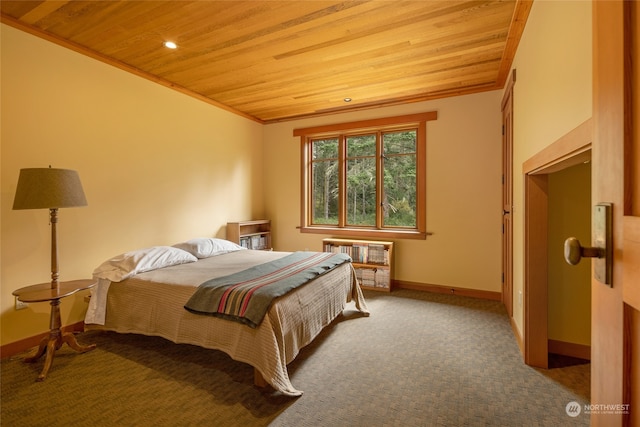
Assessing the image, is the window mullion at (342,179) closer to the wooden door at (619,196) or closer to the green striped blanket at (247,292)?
the green striped blanket at (247,292)

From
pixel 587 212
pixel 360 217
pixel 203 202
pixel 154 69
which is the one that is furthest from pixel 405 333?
pixel 154 69

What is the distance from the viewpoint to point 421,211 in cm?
420

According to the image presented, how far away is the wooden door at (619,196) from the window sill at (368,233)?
3.64 meters

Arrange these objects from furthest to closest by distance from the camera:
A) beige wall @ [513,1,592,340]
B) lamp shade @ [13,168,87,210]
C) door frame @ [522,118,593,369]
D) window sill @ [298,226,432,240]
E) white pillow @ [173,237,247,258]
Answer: window sill @ [298,226,432,240] < white pillow @ [173,237,247,258] < door frame @ [522,118,593,369] < lamp shade @ [13,168,87,210] < beige wall @ [513,1,592,340]

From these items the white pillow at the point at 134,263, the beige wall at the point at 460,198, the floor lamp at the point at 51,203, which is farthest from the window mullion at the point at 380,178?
the floor lamp at the point at 51,203

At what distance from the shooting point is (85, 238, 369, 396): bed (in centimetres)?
192

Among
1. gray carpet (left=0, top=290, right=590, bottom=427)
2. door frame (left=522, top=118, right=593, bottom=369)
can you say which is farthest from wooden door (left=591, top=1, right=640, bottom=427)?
door frame (left=522, top=118, right=593, bottom=369)

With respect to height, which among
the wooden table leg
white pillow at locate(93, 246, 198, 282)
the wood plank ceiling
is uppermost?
the wood plank ceiling

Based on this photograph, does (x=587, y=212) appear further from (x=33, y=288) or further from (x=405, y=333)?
(x=33, y=288)

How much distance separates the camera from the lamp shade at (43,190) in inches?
82.9

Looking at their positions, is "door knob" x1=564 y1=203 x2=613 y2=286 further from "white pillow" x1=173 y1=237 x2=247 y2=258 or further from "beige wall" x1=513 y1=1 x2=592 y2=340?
"white pillow" x1=173 y1=237 x2=247 y2=258

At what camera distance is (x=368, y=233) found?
451 centimetres

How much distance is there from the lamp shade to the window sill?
3.31 meters

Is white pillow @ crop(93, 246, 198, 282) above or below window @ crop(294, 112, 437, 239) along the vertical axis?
below
